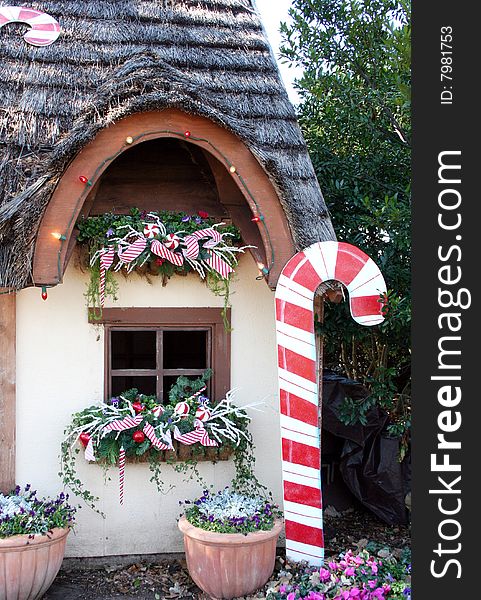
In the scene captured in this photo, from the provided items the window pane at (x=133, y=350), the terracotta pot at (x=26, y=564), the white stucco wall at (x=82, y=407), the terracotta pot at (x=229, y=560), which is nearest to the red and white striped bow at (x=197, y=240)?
the white stucco wall at (x=82, y=407)

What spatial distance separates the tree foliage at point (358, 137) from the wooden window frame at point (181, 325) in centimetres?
99

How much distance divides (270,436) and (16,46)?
3720 mm

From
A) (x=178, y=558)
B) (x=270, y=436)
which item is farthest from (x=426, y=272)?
(x=178, y=558)

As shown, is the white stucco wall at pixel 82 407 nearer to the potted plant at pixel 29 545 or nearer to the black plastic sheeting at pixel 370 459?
the potted plant at pixel 29 545

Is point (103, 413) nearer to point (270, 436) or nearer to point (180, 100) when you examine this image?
point (270, 436)

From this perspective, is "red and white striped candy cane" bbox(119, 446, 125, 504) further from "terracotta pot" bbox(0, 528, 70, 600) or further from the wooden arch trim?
the wooden arch trim

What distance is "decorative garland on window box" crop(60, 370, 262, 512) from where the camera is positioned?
5.63 m

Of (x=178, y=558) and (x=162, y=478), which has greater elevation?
(x=162, y=478)

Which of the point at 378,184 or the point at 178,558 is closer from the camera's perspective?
the point at 178,558

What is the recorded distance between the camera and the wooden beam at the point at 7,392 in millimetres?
5770

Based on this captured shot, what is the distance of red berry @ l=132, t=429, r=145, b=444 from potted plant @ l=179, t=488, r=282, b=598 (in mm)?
646

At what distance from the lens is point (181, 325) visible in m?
6.08

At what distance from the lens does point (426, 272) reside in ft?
12.1

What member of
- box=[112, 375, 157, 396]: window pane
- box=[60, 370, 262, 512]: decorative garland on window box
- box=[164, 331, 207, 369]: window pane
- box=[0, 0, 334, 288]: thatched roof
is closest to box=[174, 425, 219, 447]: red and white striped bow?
box=[60, 370, 262, 512]: decorative garland on window box
